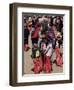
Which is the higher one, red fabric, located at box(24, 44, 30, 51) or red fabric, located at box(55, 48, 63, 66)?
red fabric, located at box(24, 44, 30, 51)

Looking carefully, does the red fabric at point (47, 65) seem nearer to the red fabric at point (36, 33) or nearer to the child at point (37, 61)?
the child at point (37, 61)

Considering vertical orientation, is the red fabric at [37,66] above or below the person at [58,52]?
below

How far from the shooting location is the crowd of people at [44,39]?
77.6 inches

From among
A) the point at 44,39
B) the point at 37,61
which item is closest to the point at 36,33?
the point at 44,39

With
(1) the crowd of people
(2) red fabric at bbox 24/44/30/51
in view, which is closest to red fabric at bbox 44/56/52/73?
(1) the crowd of people

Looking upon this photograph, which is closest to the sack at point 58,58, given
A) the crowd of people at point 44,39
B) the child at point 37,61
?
the crowd of people at point 44,39

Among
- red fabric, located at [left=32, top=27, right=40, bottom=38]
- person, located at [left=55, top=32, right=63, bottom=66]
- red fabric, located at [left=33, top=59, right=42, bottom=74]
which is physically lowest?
red fabric, located at [left=33, top=59, right=42, bottom=74]

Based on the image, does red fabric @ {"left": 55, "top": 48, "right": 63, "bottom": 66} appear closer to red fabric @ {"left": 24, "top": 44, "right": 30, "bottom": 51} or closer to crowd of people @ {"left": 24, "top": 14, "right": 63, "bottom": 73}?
crowd of people @ {"left": 24, "top": 14, "right": 63, "bottom": 73}

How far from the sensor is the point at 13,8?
1.91m

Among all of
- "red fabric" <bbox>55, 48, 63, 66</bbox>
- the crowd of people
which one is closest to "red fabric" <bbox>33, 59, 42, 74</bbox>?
the crowd of people

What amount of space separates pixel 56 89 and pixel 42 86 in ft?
0.37

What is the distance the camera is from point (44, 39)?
2012mm

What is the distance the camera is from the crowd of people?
1972mm

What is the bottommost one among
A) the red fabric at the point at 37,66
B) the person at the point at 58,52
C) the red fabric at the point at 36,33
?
the red fabric at the point at 37,66
